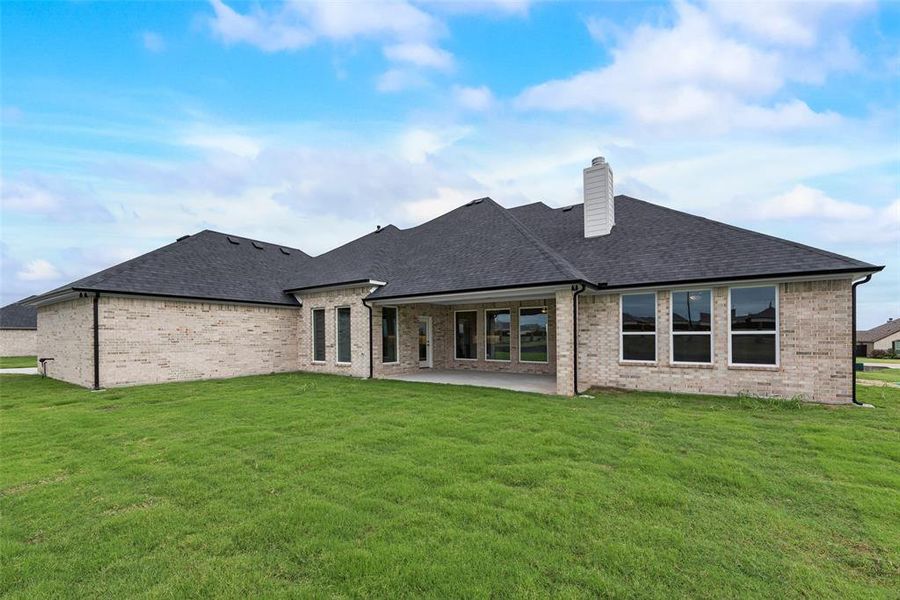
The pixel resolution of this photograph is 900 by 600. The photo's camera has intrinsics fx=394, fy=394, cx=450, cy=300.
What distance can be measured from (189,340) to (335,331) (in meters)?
4.94

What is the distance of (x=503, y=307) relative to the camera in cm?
1580

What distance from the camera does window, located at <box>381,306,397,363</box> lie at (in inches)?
588

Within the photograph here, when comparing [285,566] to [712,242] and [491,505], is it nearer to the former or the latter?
[491,505]

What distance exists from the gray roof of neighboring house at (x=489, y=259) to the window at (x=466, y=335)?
10.0 ft

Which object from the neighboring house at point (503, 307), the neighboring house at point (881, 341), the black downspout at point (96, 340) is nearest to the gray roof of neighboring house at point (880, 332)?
the neighboring house at point (881, 341)

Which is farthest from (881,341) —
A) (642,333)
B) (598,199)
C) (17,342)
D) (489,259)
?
(17,342)

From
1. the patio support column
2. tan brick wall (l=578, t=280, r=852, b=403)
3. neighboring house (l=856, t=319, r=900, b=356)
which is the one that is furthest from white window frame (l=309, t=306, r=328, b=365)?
neighboring house (l=856, t=319, r=900, b=356)

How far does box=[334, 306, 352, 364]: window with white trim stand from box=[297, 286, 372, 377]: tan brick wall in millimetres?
128

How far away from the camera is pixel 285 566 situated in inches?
118

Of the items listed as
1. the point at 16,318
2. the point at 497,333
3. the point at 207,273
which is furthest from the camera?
the point at 16,318

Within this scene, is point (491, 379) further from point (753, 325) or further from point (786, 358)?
point (786, 358)

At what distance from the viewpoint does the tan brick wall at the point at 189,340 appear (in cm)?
1234

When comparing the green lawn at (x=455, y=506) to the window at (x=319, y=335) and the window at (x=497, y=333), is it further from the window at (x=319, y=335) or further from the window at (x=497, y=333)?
the window at (x=319, y=335)

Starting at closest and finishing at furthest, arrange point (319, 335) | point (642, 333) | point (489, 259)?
point (642, 333) → point (489, 259) → point (319, 335)
